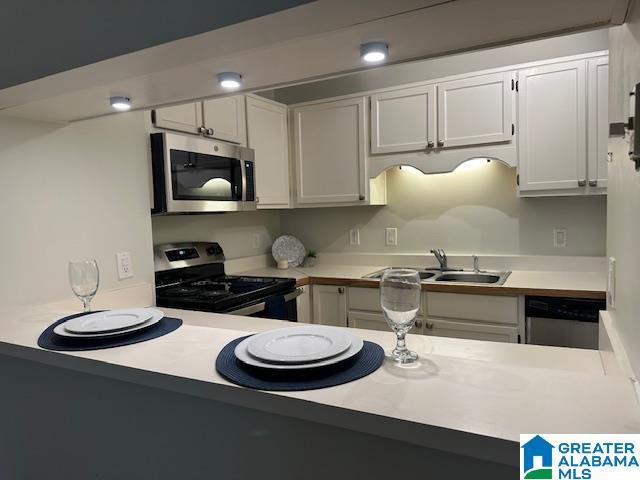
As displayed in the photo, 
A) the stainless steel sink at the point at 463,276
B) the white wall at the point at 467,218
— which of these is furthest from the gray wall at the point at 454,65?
the stainless steel sink at the point at 463,276

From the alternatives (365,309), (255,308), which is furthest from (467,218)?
(255,308)

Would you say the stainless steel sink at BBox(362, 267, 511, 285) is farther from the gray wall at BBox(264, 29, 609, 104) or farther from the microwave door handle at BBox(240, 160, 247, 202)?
the gray wall at BBox(264, 29, 609, 104)

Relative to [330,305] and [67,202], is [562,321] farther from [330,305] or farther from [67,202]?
[67,202]

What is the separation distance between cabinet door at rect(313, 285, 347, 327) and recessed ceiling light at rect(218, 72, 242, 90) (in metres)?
1.82

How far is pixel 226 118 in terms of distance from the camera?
2682 mm

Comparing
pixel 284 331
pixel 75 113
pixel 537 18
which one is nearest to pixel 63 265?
pixel 75 113

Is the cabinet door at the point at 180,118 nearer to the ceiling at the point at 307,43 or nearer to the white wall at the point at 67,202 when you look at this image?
the white wall at the point at 67,202

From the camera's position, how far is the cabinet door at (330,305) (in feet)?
9.21

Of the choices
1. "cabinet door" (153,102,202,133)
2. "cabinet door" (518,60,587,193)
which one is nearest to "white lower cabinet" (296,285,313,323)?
"cabinet door" (153,102,202,133)

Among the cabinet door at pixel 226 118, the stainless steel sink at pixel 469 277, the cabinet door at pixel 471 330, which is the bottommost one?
the cabinet door at pixel 471 330

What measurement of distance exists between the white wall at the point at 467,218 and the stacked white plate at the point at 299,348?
228 cm

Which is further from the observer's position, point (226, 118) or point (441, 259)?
point (441, 259)

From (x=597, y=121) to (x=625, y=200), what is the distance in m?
1.88

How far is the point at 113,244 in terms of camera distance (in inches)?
70.6
